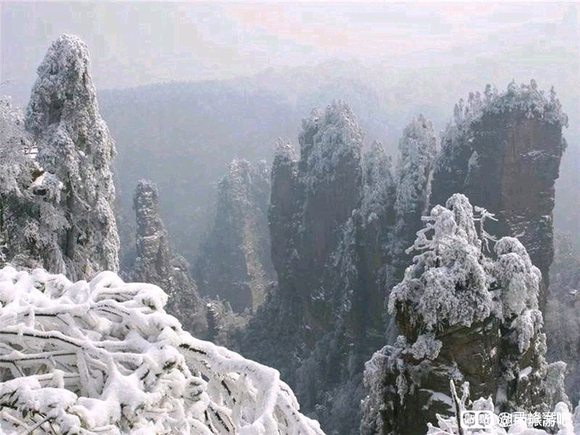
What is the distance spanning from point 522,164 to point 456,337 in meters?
16.5

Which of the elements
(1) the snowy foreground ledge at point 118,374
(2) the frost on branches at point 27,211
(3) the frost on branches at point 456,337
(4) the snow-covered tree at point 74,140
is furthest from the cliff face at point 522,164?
(1) the snowy foreground ledge at point 118,374

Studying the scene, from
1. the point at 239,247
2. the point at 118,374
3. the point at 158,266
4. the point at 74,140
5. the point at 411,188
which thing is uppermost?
the point at 74,140

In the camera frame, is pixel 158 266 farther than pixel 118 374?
Yes

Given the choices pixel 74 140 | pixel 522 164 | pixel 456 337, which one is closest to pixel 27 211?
pixel 74 140

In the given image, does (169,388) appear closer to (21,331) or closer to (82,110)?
(21,331)

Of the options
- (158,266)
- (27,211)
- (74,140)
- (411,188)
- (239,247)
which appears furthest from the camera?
(239,247)

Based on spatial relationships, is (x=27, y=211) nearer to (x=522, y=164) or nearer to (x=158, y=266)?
(x=522, y=164)

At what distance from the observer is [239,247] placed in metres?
48.3

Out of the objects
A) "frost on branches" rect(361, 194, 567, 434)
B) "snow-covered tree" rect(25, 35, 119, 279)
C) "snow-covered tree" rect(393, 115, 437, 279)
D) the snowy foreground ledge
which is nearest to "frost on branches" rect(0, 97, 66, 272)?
"snow-covered tree" rect(25, 35, 119, 279)

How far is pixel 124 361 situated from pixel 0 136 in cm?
741

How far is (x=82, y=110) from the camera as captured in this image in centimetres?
1124

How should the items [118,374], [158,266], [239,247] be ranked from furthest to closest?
[239,247]
[158,266]
[118,374]

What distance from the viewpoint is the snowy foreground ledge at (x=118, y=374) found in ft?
6.03

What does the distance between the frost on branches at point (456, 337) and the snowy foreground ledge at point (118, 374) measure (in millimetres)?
6171
